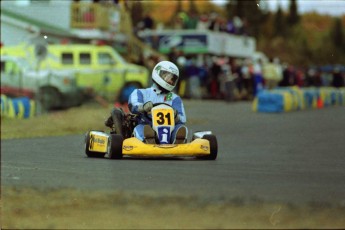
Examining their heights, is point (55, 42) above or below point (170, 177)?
above

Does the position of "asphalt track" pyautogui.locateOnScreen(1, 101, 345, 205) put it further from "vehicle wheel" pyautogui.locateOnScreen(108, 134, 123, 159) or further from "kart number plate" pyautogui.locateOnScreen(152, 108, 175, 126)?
"kart number plate" pyautogui.locateOnScreen(152, 108, 175, 126)

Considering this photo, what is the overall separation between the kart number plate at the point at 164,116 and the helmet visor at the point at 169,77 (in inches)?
28.2

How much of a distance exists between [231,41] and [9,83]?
731 inches

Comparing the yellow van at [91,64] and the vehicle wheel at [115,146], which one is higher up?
the yellow van at [91,64]

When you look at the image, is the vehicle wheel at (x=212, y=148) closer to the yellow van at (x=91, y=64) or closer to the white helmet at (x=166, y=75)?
the white helmet at (x=166, y=75)

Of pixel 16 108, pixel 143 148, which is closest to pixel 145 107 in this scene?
pixel 143 148

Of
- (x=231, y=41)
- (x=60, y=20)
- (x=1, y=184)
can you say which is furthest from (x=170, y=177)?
(x=231, y=41)

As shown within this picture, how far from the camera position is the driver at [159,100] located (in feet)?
27.3

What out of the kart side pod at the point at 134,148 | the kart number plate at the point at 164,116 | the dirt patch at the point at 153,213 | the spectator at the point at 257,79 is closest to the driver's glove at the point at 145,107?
the kart number plate at the point at 164,116

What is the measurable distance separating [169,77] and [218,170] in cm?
80

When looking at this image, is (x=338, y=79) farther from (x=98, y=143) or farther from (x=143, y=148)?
(x=98, y=143)

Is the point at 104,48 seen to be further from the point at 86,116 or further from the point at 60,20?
the point at 86,116

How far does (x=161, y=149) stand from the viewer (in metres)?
9.13

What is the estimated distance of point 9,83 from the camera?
18.4 metres
